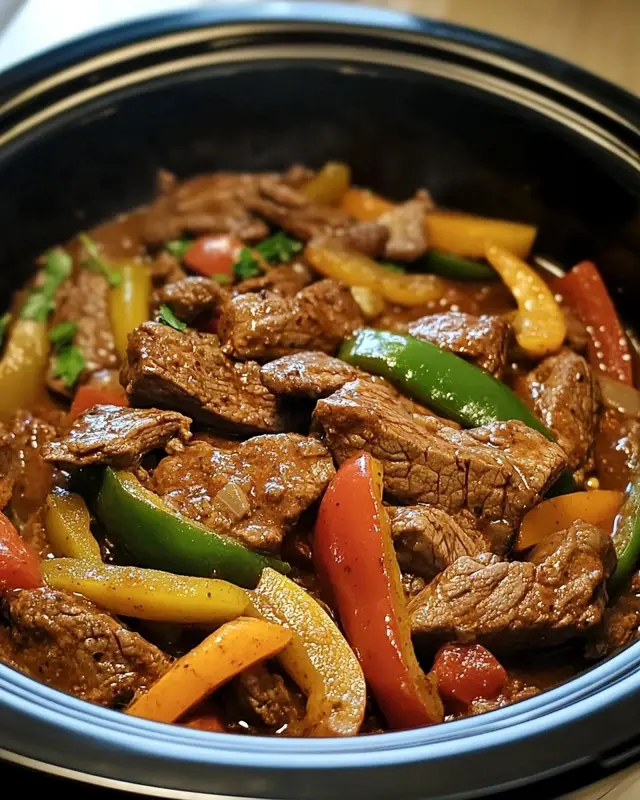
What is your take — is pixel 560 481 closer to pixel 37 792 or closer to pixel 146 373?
pixel 146 373

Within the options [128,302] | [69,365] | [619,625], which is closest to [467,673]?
[619,625]

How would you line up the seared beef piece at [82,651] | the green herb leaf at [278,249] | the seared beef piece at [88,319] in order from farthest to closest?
1. the green herb leaf at [278,249]
2. the seared beef piece at [88,319]
3. the seared beef piece at [82,651]

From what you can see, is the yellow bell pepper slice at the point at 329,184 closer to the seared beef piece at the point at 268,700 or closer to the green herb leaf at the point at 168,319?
the green herb leaf at the point at 168,319

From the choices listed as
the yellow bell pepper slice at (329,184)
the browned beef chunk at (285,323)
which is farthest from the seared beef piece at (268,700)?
the yellow bell pepper slice at (329,184)

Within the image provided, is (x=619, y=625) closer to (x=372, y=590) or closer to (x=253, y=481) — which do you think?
(x=372, y=590)

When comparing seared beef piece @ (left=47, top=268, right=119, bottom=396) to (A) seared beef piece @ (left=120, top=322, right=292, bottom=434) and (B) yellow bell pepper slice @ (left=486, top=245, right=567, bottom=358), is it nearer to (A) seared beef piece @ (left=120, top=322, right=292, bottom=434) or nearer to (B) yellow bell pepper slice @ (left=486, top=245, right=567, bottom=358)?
(A) seared beef piece @ (left=120, top=322, right=292, bottom=434)

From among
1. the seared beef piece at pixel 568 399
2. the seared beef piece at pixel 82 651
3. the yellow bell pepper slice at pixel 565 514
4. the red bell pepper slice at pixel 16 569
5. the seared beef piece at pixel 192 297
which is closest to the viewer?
the seared beef piece at pixel 82 651
